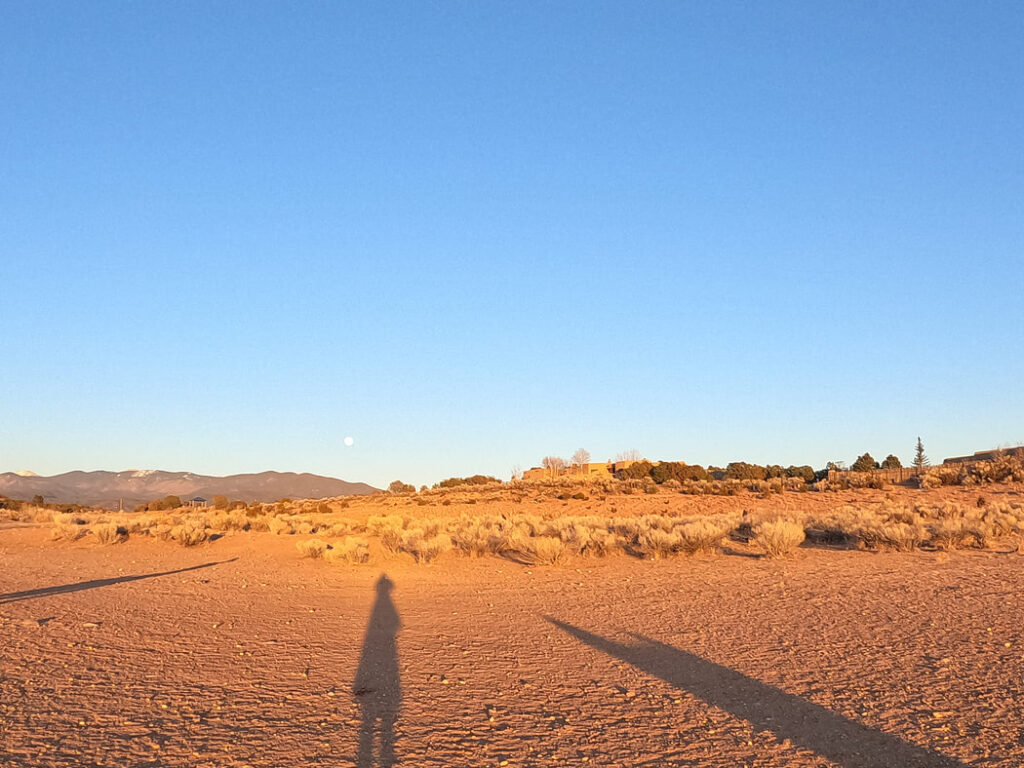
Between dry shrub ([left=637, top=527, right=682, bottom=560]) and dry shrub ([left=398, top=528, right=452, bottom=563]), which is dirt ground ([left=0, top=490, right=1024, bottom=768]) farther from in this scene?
dry shrub ([left=398, top=528, right=452, bottom=563])

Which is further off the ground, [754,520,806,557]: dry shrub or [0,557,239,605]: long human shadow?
[754,520,806,557]: dry shrub

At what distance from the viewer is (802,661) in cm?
839

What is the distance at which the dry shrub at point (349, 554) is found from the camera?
18.8 metres

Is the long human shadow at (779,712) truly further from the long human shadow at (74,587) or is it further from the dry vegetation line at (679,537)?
the long human shadow at (74,587)

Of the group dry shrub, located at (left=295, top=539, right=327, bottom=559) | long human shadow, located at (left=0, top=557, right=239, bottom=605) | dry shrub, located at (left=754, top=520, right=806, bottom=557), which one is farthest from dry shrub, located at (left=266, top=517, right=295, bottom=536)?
dry shrub, located at (left=754, top=520, right=806, bottom=557)

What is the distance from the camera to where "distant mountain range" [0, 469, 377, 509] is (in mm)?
132375

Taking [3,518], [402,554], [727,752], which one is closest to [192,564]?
[402,554]

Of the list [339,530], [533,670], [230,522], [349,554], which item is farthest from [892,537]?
[230,522]

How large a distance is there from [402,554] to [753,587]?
9.23m

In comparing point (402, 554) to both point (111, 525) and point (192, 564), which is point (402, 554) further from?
point (111, 525)

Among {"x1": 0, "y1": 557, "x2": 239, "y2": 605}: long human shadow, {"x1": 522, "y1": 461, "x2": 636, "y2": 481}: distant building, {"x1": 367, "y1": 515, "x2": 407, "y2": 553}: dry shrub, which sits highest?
{"x1": 522, "y1": 461, "x2": 636, "y2": 481}: distant building

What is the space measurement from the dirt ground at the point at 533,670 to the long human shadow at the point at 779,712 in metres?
0.03

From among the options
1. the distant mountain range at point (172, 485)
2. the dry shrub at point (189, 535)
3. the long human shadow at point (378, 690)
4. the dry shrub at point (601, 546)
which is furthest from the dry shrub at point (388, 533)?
the distant mountain range at point (172, 485)

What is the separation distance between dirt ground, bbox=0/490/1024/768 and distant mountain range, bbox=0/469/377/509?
4697 inches
